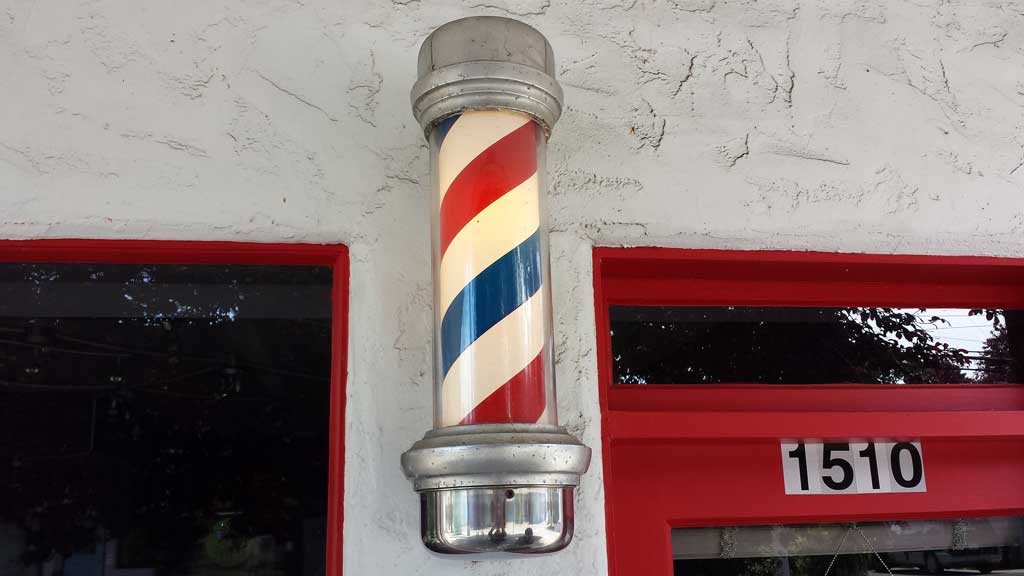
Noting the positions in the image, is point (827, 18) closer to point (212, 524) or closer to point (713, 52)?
point (713, 52)

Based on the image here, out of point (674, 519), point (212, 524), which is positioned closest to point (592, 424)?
point (674, 519)

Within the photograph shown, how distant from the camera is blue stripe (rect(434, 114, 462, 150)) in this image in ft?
3.94

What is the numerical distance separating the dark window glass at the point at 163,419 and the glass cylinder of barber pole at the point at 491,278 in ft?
1.38

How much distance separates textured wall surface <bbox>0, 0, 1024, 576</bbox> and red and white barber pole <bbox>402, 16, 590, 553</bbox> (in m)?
0.22

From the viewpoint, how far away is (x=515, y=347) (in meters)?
1.13

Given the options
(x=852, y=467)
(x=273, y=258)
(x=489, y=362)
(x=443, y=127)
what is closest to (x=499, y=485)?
(x=489, y=362)

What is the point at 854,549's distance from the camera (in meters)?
1.70

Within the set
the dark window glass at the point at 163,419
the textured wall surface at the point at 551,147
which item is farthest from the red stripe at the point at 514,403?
the dark window glass at the point at 163,419

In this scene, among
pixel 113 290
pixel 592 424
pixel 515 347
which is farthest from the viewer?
pixel 113 290

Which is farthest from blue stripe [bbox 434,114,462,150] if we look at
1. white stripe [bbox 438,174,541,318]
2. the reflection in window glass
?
the reflection in window glass

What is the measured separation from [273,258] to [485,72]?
1.77ft

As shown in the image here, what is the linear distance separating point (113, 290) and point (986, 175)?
1.69 m

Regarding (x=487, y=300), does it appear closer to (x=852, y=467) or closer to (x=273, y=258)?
(x=273, y=258)

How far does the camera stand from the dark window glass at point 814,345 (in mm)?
1676
